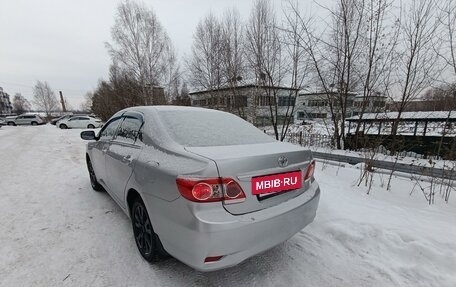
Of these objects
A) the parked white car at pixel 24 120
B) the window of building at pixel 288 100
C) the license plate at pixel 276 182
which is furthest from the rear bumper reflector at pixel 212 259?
the parked white car at pixel 24 120

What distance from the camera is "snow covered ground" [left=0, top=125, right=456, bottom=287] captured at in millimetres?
2121

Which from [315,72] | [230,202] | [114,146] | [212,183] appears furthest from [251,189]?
[315,72]

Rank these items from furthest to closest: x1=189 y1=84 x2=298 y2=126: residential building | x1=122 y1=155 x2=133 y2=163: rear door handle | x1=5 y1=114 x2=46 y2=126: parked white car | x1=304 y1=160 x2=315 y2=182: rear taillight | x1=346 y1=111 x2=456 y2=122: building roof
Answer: x1=5 y1=114 x2=46 y2=126: parked white car
x1=189 y1=84 x2=298 y2=126: residential building
x1=346 y1=111 x2=456 y2=122: building roof
x1=122 y1=155 x2=133 y2=163: rear door handle
x1=304 y1=160 x2=315 y2=182: rear taillight

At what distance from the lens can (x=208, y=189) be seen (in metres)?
1.68

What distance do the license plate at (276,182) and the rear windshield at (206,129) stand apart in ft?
1.70

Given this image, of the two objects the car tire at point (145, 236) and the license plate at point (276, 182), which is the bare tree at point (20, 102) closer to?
the car tire at point (145, 236)

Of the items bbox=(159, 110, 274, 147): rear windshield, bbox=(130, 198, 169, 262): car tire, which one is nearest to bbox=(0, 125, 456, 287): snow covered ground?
bbox=(130, 198, 169, 262): car tire

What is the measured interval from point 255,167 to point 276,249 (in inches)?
50.0

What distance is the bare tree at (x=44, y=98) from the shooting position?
59.5m

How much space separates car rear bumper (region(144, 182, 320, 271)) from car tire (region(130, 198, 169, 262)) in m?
0.24

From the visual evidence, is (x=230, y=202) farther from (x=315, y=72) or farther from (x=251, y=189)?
(x=315, y=72)

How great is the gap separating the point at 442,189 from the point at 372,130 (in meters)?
6.64

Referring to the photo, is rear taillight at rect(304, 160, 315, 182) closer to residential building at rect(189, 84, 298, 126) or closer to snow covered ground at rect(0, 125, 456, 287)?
snow covered ground at rect(0, 125, 456, 287)

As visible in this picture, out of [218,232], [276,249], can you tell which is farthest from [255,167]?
[276,249]
